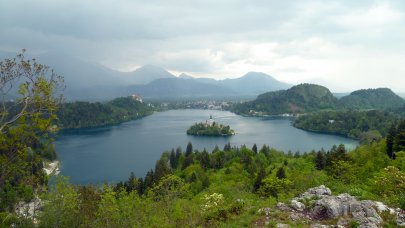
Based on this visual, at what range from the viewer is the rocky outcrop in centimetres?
950

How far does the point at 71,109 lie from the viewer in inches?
4963

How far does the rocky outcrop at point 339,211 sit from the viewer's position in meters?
9.50

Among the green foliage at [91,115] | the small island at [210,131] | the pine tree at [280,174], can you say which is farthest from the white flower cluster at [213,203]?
the green foliage at [91,115]

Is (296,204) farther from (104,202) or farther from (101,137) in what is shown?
(101,137)

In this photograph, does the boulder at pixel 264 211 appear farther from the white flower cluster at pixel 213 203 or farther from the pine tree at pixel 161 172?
the pine tree at pixel 161 172

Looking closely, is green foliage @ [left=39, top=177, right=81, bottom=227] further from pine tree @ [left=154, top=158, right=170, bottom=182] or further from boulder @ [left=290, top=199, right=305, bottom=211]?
pine tree @ [left=154, top=158, right=170, bottom=182]

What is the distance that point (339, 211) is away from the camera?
33.7ft

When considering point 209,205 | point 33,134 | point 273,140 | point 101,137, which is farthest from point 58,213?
point 101,137

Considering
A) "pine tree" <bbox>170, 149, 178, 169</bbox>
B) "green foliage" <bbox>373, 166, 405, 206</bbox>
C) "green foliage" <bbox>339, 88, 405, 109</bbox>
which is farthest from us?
"green foliage" <bbox>339, 88, 405, 109</bbox>

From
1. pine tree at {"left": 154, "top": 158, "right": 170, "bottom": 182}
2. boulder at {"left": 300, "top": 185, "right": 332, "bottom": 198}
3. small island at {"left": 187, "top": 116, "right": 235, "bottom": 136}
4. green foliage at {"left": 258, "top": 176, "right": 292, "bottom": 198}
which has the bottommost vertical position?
small island at {"left": 187, "top": 116, "right": 235, "bottom": 136}

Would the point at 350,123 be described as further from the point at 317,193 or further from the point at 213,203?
the point at 213,203

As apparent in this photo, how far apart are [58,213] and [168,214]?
11.7ft

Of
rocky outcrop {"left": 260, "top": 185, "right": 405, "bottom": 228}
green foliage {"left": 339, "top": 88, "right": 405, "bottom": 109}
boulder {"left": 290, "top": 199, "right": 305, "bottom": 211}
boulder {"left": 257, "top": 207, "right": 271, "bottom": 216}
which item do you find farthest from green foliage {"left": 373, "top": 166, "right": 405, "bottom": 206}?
green foliage {"left": 339, "top": 88, "right": 405, "bottom": 109}

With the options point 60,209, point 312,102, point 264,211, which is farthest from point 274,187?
point 312,102
